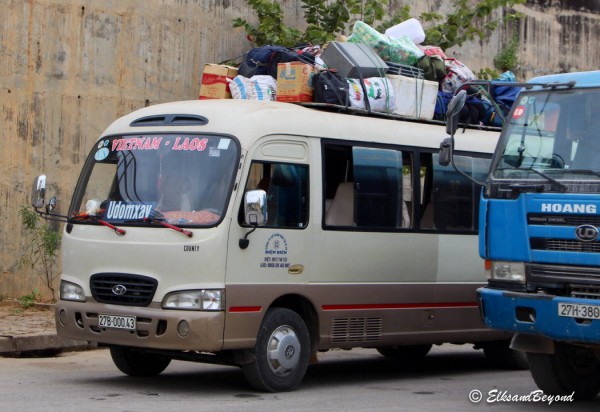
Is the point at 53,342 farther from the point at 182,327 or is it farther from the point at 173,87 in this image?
the point at 173,87

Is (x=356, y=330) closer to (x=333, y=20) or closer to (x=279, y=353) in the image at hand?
(x=279, y=353)

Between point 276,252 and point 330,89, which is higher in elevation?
point 330,89

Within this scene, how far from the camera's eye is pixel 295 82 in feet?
36.0

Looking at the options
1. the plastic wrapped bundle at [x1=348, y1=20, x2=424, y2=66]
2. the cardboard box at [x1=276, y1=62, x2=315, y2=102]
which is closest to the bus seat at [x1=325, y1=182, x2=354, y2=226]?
the cardboard box at [x1=276, y1=62, x2=315, y2=102]

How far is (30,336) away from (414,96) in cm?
488

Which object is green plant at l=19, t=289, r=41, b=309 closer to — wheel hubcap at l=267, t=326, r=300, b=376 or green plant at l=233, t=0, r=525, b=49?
green plant at l=233, t=0, r=525, b=49

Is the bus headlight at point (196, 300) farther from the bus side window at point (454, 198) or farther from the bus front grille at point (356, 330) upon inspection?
the bus side window at point (454, 198)

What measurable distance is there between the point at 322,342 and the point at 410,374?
2023mm

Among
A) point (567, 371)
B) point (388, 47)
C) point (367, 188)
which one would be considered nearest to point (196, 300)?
point (367, 188)

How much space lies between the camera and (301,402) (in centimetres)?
923

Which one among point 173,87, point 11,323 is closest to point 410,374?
point 11,323

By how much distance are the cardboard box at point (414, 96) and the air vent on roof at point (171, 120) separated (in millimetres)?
2445

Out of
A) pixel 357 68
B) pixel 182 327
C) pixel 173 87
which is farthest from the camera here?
pixel 173 87

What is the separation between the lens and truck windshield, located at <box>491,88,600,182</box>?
346 inches
